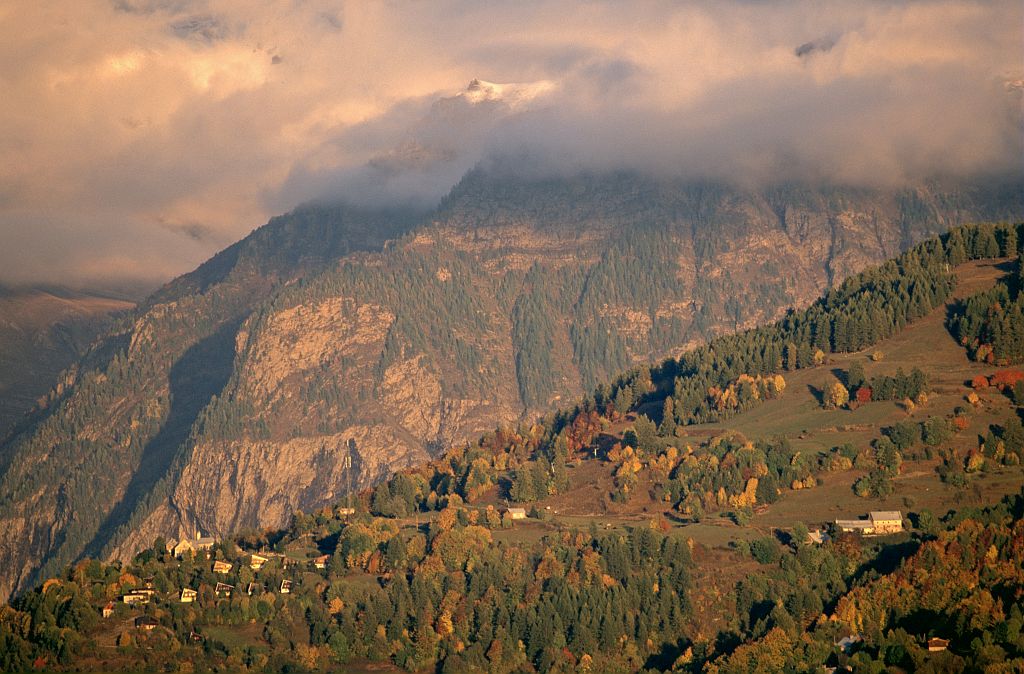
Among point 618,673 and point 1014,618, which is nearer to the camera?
point 1014,618

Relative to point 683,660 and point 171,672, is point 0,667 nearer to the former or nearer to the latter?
point 171,672

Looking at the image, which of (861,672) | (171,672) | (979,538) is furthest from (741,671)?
(171,672)

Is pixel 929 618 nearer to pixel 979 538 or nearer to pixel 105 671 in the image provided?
pixel 979 538

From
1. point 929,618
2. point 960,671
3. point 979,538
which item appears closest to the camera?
point 960,671

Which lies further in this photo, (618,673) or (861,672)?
(618,673)

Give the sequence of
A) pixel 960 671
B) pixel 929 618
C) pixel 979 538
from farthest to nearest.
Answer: pixel 979 538
pixel 929 618
pixel 960 671

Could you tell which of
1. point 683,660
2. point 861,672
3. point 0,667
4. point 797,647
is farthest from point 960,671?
point 0,667

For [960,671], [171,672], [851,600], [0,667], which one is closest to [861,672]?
[960,671]
